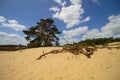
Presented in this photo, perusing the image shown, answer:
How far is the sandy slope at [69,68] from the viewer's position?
4395mm

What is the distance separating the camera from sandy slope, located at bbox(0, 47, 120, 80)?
14.4 ft

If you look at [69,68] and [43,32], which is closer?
[69,68]

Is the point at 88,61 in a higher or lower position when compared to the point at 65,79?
higher

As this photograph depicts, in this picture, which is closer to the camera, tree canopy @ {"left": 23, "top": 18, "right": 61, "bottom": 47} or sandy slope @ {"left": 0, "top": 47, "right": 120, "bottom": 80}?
sandy slope @ {"left": 0, "top": 47, "right": 120, "bottom": 80}

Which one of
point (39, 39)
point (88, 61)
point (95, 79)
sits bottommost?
point (95, 79)

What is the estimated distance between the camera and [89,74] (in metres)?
4.43

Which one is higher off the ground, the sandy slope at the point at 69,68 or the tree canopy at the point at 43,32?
the tree canopy at the point at 43,32

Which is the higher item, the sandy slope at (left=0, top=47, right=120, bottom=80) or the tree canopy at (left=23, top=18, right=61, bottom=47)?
the tree canopy at (left=23, top=18, right=61, bottom=47)

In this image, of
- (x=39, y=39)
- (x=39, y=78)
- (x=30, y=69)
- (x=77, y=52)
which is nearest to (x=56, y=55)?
(x=77, y=52)

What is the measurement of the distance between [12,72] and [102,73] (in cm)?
350

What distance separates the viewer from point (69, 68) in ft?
16.2

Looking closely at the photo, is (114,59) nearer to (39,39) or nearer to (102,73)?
(102,73)

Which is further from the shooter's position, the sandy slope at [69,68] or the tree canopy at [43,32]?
the tree canopy at [43,32]

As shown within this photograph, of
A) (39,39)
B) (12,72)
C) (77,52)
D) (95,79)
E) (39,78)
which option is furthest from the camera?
(39,39)
